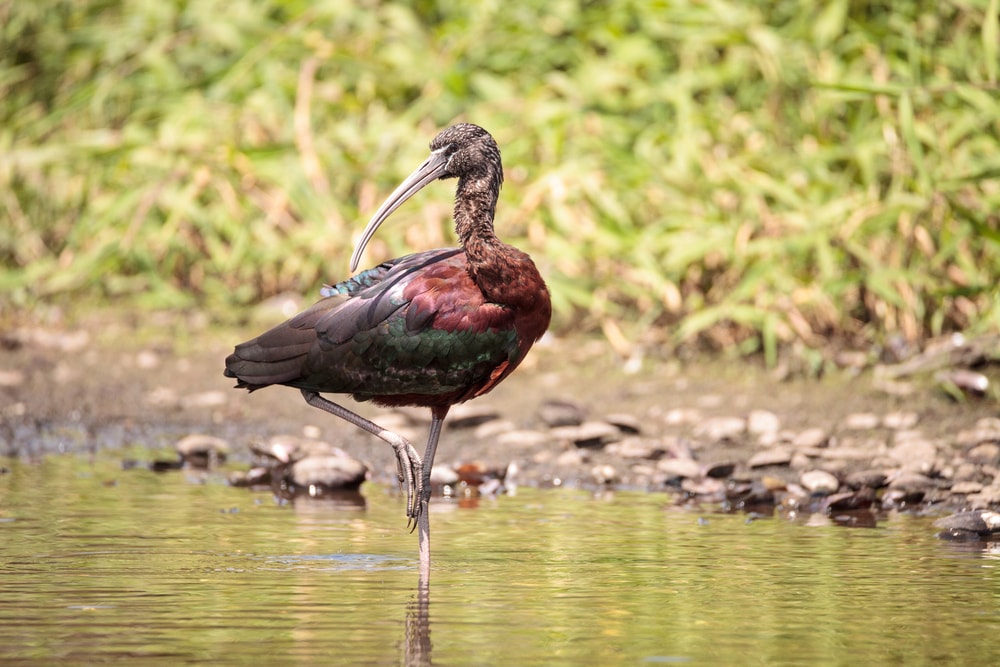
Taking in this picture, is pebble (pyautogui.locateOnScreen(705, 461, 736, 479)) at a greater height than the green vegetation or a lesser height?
lesser

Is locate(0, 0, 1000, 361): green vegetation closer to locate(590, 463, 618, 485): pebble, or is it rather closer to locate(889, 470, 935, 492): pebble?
locate(889, 470, 935, 492): pebble

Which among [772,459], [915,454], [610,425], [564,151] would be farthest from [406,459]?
[564,151]

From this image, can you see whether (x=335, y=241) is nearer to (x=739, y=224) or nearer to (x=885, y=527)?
(x=739, y=224)

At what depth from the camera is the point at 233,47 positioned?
421 inches

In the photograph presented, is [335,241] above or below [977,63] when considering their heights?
below

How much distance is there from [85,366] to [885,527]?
17.4 feet

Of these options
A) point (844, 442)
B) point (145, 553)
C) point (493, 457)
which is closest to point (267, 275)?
point (493, 457)

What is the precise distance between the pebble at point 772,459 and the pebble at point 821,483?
1.06 feet

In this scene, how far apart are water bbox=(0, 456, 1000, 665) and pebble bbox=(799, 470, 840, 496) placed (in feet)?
1.57

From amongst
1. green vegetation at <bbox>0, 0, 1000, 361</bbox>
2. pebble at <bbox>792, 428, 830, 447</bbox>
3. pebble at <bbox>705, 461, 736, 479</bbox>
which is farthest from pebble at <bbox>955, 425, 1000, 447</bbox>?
pebble at <bbox>705, 461, 736, 479</bbox>

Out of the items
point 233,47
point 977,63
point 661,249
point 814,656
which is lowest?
point 814,656

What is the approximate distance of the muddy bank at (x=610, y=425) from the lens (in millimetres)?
6270

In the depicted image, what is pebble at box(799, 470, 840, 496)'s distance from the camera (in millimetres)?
6105

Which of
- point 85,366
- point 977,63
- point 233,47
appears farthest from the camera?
point 233,47
